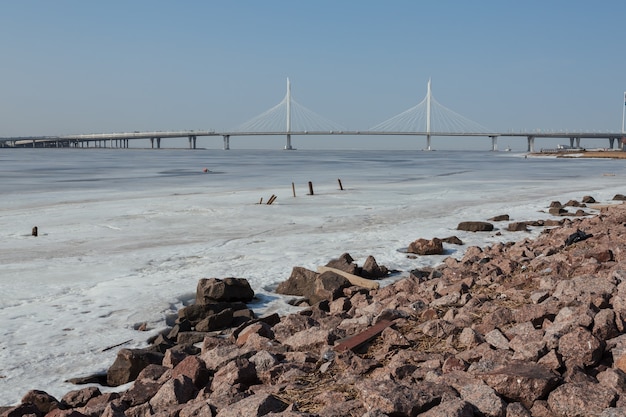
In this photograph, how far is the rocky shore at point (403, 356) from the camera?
3188mm

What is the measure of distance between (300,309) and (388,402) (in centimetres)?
366

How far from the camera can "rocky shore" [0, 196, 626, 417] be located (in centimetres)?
319

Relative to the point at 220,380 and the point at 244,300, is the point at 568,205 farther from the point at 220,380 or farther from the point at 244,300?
the point at 220,380

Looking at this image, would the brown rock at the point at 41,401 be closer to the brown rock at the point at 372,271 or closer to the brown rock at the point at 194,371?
the brown rock at the point at 194,371

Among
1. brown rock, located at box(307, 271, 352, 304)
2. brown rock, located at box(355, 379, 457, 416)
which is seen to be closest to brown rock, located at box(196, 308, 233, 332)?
brown rock, located at box(307, 271, 352, 304)

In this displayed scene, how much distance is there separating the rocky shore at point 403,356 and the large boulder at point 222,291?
33 millimetres

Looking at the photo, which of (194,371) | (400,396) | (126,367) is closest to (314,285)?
(126,367)

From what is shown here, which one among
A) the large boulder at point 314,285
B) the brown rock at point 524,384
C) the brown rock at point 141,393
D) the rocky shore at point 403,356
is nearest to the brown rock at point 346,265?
the large boulder at point 314,285

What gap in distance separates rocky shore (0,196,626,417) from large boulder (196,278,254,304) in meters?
0.03

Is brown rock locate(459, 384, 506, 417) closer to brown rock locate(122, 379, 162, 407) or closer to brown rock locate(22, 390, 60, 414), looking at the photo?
brown rock locate(122, 379, 162, 407)

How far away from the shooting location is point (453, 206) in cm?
1703

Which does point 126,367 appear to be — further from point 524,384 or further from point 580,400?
point 580,400

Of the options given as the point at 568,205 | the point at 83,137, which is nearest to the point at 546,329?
the point at 568,205

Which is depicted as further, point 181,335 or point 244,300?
point 244,300
